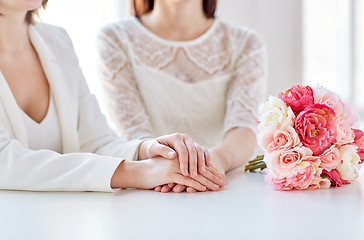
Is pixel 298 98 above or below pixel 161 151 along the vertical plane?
above

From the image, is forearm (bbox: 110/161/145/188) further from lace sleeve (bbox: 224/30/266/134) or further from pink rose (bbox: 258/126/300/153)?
lace sleeve (bbox: 224/30/266/134)

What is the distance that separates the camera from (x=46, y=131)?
1501 mm

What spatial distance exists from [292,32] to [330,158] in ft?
6.51

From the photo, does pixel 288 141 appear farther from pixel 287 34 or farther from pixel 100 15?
pixel 287 34

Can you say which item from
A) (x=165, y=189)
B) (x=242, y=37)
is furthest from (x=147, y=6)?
(x=165, y=189)

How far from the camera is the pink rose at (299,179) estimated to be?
3.84ft

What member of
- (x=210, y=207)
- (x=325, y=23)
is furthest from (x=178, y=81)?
(x=325, y=23)

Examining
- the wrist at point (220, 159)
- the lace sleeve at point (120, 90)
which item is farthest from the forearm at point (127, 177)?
the lace sleeve at point (120, 90)

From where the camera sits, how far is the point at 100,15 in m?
2.70

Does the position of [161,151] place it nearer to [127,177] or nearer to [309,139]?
[127,177]

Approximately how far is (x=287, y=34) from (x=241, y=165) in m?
1.58

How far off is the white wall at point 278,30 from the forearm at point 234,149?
4.04 ft

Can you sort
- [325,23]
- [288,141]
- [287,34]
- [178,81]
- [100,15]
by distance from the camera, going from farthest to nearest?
[325,23] < [287,34] < [100,15] < [178,81] < [288,141]

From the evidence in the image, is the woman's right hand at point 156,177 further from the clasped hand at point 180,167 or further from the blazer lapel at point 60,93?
the blazer lapel at point 60,93
